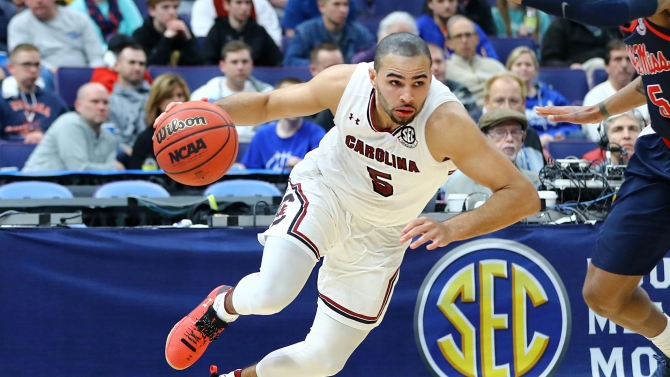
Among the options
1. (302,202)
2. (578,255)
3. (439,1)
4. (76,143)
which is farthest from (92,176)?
(439,1)

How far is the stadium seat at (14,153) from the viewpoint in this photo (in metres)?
8.19

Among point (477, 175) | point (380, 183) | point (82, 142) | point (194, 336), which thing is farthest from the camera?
point (82, 142)

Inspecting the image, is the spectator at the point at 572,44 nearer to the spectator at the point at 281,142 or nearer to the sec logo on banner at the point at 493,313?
the spectator at the point at 281,142

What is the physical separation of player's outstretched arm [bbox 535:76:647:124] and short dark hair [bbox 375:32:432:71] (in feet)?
3.29

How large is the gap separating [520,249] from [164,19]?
5.82 meters

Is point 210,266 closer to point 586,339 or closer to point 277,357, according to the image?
point 277,357

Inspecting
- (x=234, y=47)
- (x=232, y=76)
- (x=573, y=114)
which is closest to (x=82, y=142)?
(x=232, y=76)

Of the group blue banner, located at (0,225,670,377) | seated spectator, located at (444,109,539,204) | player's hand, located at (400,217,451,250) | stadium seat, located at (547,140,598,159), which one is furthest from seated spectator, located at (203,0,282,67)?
player's hand, located at (400,217,451,250)

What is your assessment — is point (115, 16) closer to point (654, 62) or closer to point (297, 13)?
point (297, 13)

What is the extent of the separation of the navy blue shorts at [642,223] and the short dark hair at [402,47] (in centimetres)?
134

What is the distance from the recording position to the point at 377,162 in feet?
14.9

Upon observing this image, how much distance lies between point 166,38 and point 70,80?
112 cm

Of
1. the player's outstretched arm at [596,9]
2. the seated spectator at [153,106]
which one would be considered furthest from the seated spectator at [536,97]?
the player's outstretched arm at [596,9]

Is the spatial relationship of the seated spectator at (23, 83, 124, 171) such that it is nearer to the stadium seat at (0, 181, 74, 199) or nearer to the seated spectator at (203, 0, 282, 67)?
the stadium seat at (0, 181, 74, 199)
